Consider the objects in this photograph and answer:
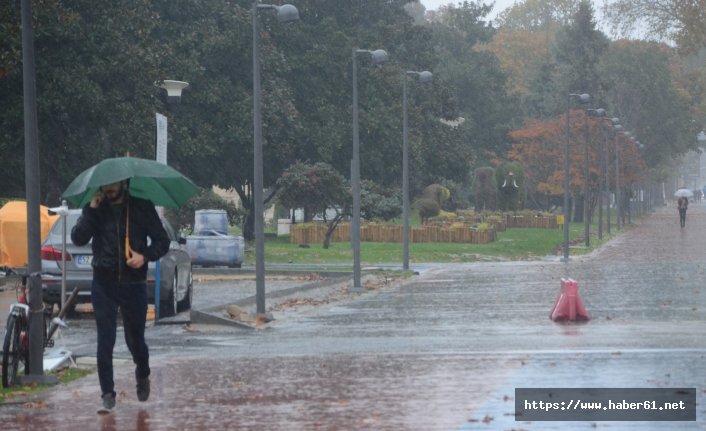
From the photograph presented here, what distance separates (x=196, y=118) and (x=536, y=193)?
185 ft

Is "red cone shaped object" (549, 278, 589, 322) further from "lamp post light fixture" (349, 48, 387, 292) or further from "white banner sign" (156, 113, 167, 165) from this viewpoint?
"lamp post light fixture" (349, 48, 387, 292)

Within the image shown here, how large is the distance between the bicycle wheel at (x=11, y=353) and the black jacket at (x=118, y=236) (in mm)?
1987

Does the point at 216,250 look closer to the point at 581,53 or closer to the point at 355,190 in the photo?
the point at 355,190

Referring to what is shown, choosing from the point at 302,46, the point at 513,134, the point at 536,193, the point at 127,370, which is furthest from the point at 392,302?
the point at 536,193

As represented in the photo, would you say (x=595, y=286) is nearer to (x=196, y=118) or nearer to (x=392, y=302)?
(x=392, y=302)

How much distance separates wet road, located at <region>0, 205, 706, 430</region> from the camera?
10.9 metres

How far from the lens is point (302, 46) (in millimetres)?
61500

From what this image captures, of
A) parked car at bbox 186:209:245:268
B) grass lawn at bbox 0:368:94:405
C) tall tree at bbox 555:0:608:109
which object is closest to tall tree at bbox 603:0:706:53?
tall tree at bbox 555:0:608:109

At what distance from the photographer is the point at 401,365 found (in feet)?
47.3

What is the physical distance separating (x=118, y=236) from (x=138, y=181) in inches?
39.9

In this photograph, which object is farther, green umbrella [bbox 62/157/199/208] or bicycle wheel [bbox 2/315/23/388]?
bicycle wheel [bbox 2/315/23/388]

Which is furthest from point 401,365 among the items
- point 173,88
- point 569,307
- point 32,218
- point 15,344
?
point 173,88

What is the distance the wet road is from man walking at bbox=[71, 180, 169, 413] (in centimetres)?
51

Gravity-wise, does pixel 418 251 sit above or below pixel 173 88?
below
